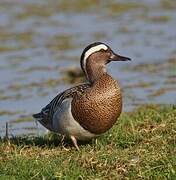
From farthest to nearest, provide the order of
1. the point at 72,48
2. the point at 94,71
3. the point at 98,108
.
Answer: the point at 72,48 → the point at 94,71 → the point at 98,108

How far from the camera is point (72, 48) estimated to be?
1680 centimetres

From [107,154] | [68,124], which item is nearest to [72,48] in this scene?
[68,124]

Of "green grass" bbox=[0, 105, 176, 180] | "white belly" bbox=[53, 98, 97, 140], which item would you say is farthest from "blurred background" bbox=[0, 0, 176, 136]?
"white belly" bbox=[53, 98, 97, 140]

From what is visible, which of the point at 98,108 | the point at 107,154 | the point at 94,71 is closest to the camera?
the point at 107,154

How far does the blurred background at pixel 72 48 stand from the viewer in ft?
40.9

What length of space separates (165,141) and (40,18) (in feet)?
44.1

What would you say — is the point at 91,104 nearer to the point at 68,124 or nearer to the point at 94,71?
the point at 68,124

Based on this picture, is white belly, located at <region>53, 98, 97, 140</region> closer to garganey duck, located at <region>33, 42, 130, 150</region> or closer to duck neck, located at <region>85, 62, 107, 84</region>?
garganey duck, located at <region>33, 42, 130, 150</region>

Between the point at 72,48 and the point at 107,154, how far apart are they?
9.46 metres

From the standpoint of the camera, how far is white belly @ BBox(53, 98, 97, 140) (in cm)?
802

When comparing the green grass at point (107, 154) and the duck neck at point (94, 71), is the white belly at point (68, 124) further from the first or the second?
the duck neck at point (94, 71)

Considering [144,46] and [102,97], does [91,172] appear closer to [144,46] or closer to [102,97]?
[102,97]

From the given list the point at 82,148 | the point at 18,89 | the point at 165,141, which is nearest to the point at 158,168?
the point at 165,141

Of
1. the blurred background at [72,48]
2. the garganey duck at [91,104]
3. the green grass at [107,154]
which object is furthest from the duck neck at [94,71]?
the blurred background at [72,48]
